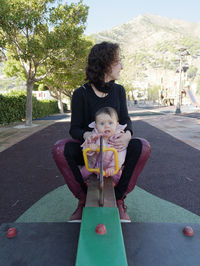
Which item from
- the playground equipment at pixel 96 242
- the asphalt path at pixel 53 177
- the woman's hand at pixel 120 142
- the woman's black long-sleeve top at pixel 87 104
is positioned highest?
the woman's black long-sleeve top at pixel 87 104

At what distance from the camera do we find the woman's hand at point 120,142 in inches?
71.7

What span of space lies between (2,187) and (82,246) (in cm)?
239

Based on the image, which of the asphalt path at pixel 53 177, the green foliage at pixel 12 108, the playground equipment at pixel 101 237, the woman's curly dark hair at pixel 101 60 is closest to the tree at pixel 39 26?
the green foliage at pixel 12 108

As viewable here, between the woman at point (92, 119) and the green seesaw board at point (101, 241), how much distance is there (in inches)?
23.3

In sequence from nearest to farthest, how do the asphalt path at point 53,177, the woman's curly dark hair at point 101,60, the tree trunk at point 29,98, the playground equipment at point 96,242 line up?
the playground equipment at point 96,242
the woman's curly dark hair at point 101,60
the asphalt path at point 53,177
the tree trunk at point 29,98

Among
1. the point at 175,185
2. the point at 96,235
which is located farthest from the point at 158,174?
the point at 96,235

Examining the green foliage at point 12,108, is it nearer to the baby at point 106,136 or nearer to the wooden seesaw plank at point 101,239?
the baby at point 106,136

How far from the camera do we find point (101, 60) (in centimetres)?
208

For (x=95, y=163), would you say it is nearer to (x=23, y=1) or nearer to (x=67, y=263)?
(x=67, y=263)

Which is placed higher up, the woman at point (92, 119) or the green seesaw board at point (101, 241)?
the woman at point (92, 119)

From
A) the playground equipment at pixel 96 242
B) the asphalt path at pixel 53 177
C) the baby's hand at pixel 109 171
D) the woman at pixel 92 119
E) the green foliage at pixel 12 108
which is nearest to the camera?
the playground equipment at pixel 96 242

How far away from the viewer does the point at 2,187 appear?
3.05m

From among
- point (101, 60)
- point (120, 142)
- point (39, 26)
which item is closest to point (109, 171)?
point (120, 142)

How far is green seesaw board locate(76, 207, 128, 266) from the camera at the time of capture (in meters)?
0.99
